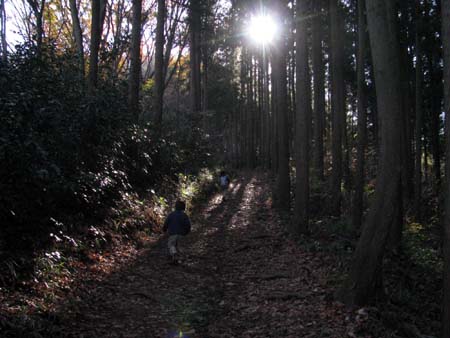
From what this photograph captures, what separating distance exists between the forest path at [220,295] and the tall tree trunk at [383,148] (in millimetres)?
983

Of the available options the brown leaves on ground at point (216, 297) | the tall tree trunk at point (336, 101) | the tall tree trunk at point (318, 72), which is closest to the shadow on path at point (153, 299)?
the brown leaves on ground at point (216, 297)

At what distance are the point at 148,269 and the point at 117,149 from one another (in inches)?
167

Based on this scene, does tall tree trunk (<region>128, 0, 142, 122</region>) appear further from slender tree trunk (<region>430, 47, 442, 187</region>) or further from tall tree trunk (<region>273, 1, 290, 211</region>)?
slender tree trunk (<region>430, 47, 442, 187</region>)

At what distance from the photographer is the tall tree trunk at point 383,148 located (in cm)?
621

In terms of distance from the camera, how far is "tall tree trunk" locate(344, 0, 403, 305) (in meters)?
6.21

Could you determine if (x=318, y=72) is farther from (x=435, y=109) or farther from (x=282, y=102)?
(x=435, y=109)

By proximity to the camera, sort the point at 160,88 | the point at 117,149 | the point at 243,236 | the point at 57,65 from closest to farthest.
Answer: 1. the point at 57,65
2. the point at 117,149
3. the point at 243,236
4. the point at 160,88

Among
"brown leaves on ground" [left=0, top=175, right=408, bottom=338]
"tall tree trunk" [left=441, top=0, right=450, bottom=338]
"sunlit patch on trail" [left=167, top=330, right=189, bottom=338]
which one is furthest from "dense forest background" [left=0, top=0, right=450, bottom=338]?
"sunlit patch on trail" [left=167, top=330, right=189, bottom=338]

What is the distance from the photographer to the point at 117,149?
12.1 meters

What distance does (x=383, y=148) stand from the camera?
20.7 ft

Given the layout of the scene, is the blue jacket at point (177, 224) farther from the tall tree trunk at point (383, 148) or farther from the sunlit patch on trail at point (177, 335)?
the tall tree trunk at point (383, 148)

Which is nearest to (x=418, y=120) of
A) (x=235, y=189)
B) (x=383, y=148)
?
(x=383, y=148)

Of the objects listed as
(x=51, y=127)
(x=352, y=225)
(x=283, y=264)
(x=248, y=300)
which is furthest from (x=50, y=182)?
(x=352, y=225)

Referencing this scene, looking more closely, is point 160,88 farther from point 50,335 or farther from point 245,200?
point 50,335
